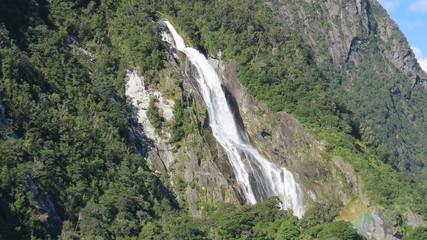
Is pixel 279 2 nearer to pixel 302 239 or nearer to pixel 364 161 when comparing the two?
pixel 364 161

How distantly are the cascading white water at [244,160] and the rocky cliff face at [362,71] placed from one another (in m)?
98.1

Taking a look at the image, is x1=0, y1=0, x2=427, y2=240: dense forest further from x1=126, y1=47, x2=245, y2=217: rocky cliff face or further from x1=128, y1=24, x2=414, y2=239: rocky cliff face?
x1=128, y1=24, x2=414, y2=239: rocky cliff face

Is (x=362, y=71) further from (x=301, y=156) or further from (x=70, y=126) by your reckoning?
(x=70, y=126)

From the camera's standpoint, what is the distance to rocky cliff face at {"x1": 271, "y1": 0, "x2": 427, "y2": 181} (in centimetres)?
17212

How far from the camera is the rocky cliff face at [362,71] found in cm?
17212

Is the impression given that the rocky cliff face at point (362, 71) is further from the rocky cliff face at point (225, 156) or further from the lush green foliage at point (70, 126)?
the lush green foliage at point (70, 126)

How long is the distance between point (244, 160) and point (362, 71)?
128684 millimetres

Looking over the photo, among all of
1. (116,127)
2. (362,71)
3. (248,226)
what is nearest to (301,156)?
(248,226)

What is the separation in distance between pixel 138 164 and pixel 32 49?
1603 centimetres

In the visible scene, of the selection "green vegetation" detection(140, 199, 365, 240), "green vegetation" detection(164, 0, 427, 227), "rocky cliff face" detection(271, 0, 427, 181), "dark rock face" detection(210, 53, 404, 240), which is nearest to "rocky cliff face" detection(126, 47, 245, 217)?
"green vegetation" detection(140, 199, 365, 240)

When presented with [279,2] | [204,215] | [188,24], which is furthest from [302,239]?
[279,2]

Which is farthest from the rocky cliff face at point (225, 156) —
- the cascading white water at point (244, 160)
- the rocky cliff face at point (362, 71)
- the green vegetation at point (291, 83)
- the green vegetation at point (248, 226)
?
the rocky cliff face at point (362, 71)

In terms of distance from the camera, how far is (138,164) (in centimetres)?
6162

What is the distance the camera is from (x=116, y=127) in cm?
6334
